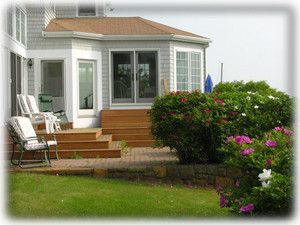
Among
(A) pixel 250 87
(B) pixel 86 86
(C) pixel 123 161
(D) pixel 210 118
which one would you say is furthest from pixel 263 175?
(A) pixel 250 87

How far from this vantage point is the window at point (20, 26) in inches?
450

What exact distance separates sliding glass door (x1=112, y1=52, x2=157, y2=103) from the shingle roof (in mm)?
952

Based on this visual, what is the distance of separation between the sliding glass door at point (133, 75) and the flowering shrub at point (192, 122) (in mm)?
6535

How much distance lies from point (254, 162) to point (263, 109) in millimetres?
3732

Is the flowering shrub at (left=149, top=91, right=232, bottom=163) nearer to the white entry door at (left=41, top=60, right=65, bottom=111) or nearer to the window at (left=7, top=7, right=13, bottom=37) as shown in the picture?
the window at (left=7, top=7, right=13, bottom=37)

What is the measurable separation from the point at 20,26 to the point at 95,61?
3065 millimetres

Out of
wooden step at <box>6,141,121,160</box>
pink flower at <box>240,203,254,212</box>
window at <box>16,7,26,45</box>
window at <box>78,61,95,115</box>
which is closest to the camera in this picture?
pink flower at <box>240,203,254,212</box>

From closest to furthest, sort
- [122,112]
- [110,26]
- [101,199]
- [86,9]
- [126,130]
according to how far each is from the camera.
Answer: [101,199] < [126,130] < [122,112] < [110,26] < [86,9]

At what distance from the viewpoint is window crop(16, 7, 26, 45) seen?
11.4 meters

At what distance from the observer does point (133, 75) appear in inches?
539

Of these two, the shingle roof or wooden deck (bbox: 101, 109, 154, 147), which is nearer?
wooden deck (bbox: 101, 109, 154, 147)

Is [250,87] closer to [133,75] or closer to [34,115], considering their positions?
[133,75]

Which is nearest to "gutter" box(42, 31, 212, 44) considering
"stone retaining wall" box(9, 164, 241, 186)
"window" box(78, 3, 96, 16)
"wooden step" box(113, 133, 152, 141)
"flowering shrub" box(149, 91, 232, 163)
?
"window" box(78, 3, 96, 16)

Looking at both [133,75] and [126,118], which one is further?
[133,75]
